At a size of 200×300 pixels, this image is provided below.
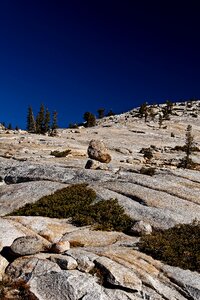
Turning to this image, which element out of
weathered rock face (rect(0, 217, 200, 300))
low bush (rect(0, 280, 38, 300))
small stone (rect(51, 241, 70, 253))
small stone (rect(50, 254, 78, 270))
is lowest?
low bush (rect(0, 280, 38, 300))

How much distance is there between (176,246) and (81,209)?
28.7 ft

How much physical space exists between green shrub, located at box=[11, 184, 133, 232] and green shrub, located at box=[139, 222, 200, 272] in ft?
9.72

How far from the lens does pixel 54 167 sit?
38.8m

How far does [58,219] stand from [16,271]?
8430 mm

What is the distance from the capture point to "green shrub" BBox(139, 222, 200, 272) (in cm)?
2017

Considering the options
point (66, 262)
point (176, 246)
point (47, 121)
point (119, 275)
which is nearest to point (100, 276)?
point (119, 275)

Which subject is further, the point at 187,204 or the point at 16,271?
the point at 187,204

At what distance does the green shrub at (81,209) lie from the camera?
26.0 metres

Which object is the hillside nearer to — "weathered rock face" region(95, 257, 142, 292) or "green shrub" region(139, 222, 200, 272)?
"weathered rock face" region(95, 257, 142, 292)

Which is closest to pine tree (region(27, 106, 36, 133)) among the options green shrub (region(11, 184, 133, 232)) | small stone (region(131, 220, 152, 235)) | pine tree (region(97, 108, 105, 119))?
pine tree (region(97, 108, 105, 119))

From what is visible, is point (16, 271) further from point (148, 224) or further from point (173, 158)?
point (173, 158)

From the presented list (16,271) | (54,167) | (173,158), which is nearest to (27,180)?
(54,167)

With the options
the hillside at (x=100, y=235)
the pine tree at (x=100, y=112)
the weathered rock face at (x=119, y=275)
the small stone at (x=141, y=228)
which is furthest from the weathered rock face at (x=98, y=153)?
the pine tree at (x=100, y=112)

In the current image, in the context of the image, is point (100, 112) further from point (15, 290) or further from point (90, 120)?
point (15, 290)
